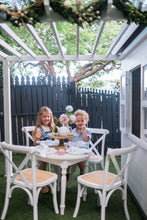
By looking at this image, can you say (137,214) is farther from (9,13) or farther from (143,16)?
(9,13)

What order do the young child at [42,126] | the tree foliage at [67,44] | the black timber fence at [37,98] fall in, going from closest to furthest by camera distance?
the young child at [42,126], the black timber fence at [37,98], the tree foliage at [67,44]

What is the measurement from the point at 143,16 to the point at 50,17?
84 cm

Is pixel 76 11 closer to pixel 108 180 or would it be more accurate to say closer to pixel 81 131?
pixel 108 180

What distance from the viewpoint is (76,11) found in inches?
77.9

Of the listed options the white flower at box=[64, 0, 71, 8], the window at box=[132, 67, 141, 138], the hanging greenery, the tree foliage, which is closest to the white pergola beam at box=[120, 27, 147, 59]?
the window at box=[132, 67, 141, 138]

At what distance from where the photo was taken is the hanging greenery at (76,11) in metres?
1.97

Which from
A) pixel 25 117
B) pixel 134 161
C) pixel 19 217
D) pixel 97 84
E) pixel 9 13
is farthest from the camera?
pixel 97 84

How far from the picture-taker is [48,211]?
10.3 feet

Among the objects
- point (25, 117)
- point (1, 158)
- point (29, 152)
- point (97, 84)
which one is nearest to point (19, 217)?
point (29, 152)

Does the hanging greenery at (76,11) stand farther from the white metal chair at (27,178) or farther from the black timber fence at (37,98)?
the black timber fence at (37,98)

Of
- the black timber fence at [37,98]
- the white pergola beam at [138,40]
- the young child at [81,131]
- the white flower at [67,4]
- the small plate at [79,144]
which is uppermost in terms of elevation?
the white flower at [67,4]

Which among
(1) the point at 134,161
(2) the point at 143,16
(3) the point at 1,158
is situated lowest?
(3) the point at 1,158

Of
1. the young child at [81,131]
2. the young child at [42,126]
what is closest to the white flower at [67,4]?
the young child at [81,131]

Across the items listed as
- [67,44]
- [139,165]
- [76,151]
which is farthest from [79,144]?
[67,44]
